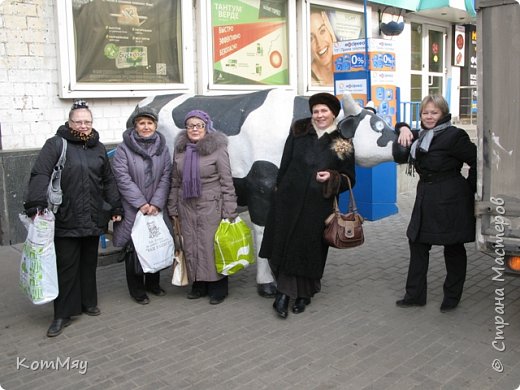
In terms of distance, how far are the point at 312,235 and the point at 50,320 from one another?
212cm

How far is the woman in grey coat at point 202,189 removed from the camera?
434 centimetres

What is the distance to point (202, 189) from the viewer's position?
4.38 m

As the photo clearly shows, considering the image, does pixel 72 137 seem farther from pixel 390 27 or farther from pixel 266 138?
pixel 390 27

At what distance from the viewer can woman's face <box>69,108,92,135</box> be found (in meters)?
3.93

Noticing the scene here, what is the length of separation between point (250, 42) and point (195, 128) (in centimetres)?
528

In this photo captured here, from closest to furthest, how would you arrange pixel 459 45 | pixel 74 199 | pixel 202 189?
pixel 74 199 < pixel 202 189 < pixel 459 45

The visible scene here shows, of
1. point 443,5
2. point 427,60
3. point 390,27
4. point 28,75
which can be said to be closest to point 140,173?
point 28,75

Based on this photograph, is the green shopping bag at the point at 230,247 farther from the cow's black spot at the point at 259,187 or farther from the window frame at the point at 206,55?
the window frame at the point at 206,55

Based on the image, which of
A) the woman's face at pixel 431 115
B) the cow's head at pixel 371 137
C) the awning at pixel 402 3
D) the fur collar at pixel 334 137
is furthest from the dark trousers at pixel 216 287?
the awning at pixel 402 3

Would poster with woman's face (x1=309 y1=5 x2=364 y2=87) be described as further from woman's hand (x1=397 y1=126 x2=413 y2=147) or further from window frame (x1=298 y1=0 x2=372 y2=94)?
woman's hand (x1=397 y1=126 x2=413 y2=147)

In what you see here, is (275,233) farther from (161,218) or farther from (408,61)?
(408,61)

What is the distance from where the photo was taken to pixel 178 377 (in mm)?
3285

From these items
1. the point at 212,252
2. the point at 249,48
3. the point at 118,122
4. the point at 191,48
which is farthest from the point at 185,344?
the point at 249,48

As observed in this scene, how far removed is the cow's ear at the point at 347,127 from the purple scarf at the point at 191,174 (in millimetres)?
1149
